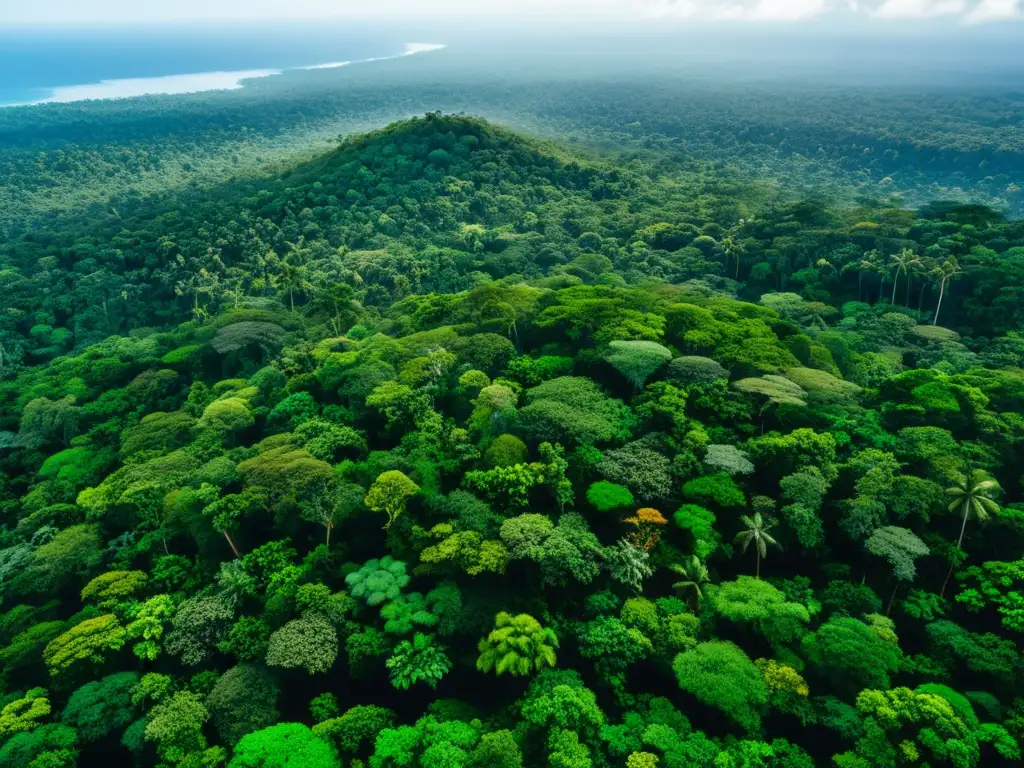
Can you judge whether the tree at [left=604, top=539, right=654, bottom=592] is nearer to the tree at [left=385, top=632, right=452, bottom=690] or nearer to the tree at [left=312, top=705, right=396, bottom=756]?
the tree at [left=385, top=632, right=452, bottom=690]

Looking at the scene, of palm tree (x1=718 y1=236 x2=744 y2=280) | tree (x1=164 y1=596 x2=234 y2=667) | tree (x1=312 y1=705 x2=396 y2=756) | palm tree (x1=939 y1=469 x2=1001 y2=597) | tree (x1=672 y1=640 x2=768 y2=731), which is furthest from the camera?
palm tree (x1=718 y1=236 x2=744 y2=280)

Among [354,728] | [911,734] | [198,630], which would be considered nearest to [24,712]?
[198,630]

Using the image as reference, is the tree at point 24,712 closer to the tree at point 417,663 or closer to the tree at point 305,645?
the tree at point 305,645

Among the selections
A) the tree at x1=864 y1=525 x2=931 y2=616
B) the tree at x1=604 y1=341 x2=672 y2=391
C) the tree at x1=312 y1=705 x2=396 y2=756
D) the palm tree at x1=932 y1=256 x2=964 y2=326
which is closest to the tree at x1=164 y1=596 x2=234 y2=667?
the tree at x1=312 y1=705 x2=396 y2=756

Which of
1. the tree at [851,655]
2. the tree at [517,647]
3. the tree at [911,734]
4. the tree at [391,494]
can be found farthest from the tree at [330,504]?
the tree at [911,734]

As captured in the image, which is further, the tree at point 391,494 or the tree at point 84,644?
the tree at point 391,494

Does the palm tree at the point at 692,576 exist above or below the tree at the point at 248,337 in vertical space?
below

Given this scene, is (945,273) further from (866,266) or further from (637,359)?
(637,359)
